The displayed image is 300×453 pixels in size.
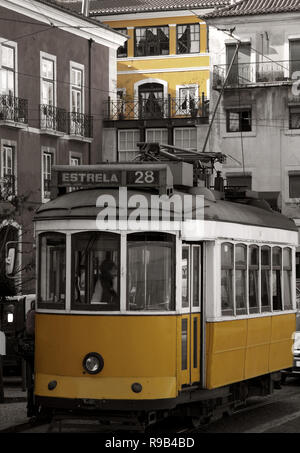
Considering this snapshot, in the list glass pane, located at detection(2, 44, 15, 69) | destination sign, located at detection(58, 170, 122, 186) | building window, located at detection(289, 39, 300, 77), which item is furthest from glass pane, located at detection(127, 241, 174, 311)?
building window, located at detection(289, 39, 300, 77)

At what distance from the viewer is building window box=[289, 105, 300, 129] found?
48156mm

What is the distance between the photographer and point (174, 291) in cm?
1308

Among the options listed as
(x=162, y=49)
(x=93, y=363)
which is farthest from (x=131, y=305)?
(x=162, y=49)

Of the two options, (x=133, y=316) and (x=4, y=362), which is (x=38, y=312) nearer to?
(x=133, y=316)

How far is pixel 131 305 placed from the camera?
508 inches

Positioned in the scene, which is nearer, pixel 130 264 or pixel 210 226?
pixel 130 264

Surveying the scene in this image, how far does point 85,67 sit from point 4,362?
21323mm

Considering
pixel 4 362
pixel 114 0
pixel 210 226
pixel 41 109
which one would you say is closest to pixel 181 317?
pixel 210 226

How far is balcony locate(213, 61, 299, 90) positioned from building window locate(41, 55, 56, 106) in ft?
34.5

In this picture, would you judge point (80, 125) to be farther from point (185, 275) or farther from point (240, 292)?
point (185, 275)
